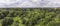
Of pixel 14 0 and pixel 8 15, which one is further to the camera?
pixel 14 0

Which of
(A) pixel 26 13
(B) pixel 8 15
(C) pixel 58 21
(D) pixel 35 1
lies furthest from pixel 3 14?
(C) pixel 58 21

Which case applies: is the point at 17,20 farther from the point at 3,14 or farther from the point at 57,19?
the point at 57,19

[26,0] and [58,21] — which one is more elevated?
[26,0]

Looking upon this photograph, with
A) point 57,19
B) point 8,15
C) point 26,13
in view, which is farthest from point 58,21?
point 8,15

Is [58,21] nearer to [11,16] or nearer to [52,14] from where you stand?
[52,14]

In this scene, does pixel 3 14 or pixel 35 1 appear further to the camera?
pixel 35 1

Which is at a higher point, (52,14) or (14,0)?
(14,0)
